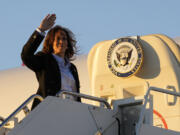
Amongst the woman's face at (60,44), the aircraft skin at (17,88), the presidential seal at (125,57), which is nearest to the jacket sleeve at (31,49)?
the woman's face at (60,44)

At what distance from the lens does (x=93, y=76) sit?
1017 centimetres

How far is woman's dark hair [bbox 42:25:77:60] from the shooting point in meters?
5.82

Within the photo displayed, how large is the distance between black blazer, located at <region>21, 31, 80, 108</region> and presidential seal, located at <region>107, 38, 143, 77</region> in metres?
4.05

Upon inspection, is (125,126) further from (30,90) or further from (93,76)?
(30,90)

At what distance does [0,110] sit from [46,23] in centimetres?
1374

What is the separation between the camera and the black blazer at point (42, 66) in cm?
539

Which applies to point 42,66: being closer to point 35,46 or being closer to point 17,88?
point 35,46

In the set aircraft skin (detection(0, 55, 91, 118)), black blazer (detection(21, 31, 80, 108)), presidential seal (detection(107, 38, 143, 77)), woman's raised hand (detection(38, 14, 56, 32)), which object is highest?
woman's raised hand (detection(38, 14, 56, 32))

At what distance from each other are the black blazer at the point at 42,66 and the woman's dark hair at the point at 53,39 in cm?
27

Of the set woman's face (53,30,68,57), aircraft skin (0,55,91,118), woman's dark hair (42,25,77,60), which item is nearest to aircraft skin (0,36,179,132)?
aircraft skin (0,55,91,118)

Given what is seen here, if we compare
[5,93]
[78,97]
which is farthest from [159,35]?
[5,93]

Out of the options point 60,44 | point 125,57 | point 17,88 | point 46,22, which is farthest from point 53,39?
point 17,88

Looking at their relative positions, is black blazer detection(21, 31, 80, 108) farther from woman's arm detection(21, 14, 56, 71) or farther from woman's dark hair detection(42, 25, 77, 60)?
woman's dark hair detection(42, 25, 77, 60)

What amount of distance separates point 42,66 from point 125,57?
13.9 feet
